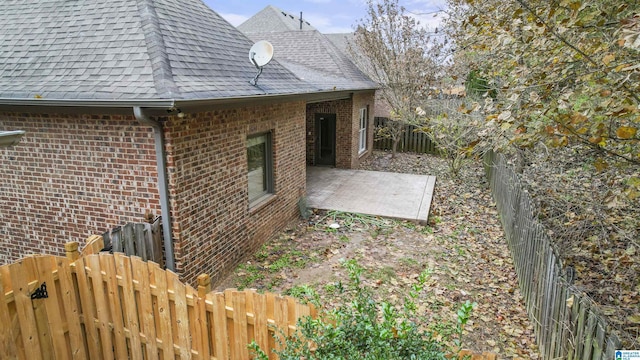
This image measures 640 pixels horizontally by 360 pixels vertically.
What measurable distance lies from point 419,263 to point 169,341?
4.67 m

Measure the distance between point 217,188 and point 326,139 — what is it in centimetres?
944

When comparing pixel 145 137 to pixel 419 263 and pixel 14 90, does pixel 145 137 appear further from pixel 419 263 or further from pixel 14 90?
pixel 419 263

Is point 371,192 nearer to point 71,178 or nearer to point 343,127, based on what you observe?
point 343,127

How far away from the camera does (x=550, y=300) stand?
178 inches

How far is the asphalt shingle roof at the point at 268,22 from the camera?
2361 centimetres

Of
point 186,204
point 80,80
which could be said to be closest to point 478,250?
point 186,204

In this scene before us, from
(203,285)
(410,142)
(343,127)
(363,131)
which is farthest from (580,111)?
(410,142)

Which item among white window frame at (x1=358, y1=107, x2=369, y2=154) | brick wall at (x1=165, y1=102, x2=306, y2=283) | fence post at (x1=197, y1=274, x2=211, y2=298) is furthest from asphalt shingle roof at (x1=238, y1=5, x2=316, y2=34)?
fence post at (x1=197, y1=274, x2=211, y2=298)

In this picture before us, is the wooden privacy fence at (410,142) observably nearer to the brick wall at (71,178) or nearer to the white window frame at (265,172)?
the white window frame at (265,172)

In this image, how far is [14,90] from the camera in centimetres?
552

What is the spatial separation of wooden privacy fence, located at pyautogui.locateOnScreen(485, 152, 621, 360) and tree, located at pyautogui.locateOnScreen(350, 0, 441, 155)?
9.32m

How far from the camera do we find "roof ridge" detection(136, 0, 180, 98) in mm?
4982

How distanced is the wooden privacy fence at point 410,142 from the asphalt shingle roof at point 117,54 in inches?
493

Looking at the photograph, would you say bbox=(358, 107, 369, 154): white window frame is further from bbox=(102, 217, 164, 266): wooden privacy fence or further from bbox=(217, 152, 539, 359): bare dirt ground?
bbox=(102, 217, 164, 266): wooden privacy fence
